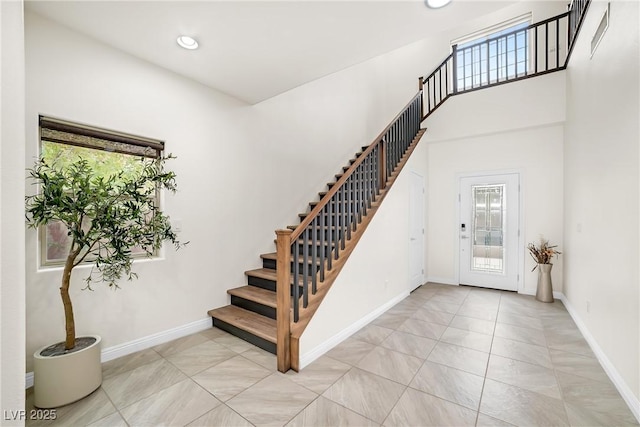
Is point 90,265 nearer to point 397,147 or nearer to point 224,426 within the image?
point 224,426

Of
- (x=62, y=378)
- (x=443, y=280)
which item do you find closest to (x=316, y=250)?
(x=62, y=378)

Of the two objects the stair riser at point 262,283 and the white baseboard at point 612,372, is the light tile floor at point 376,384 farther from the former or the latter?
the stair riser at point 262,283

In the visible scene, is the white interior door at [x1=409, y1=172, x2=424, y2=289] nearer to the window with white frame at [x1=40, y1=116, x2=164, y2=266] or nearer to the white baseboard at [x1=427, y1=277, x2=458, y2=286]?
the white baseboard at [x1=427, y1=277, x2=458, y2=286]

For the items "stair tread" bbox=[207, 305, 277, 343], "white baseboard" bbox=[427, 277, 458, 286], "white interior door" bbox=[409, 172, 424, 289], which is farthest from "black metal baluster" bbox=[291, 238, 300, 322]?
"white baseboard" bbox=[427, 277, 458, 286]

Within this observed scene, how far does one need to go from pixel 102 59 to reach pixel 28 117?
2.51 ft

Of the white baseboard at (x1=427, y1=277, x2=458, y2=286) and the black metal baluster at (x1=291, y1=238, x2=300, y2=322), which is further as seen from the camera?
the white baseboard at (x1=427, y1=277, x2=458, y2=286)

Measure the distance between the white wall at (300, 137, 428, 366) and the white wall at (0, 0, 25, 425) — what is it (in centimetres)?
172

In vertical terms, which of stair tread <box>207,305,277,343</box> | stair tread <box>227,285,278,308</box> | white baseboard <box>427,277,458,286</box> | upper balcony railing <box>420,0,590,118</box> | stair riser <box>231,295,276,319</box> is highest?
upper balcony railing <box>420,0,590,118</box>

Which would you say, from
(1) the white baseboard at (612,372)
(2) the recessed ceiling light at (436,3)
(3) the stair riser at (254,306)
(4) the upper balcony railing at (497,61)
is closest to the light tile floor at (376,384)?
(1) the white baseboard at (612,372)

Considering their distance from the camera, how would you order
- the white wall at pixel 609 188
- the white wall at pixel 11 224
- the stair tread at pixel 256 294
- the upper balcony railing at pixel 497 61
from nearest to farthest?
the white wall at pixel 11 224 → the white wall at pixel 609 188 → the stair tread at pixel 256 294 → the upper balcony railing at pixel 497 61

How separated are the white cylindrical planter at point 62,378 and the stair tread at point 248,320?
46.8 inches

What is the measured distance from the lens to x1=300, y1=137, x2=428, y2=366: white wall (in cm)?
261

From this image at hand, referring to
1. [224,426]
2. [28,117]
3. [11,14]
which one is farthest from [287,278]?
[28,117]

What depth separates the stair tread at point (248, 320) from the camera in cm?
261
